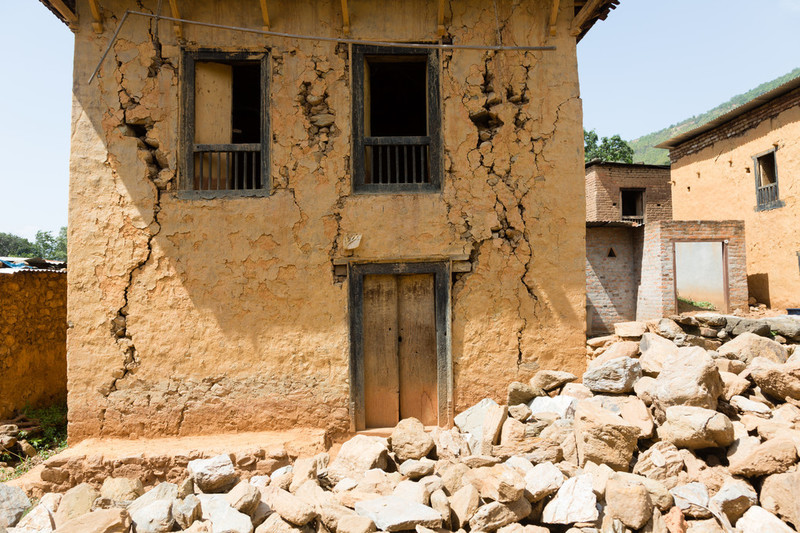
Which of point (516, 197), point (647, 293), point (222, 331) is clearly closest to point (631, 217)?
point (647, 293)

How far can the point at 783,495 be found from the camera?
3189 millimetres

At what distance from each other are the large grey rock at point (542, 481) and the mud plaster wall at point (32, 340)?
720 cm

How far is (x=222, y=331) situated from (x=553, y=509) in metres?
3.73

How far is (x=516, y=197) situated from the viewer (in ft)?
16.6

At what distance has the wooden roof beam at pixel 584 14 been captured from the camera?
4723 mm

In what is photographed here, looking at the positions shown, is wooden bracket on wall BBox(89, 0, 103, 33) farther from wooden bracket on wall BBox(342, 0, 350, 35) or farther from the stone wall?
the stone wall

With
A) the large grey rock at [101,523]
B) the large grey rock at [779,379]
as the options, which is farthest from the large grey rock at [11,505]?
the large grey rock at [779,379]

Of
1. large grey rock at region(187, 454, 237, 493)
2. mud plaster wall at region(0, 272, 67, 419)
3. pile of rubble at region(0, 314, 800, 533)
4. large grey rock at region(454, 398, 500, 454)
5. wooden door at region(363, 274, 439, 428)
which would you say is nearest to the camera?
pile of rubble at region(0, 314, 800, 533)

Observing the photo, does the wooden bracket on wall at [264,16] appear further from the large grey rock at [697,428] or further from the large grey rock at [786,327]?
the large grey rock at [786,327]

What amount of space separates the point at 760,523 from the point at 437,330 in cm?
309

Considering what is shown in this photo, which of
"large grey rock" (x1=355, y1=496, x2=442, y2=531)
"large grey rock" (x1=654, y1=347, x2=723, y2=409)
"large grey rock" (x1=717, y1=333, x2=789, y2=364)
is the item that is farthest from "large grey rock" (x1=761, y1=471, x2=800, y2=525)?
"large grey rock" (x1=355, y1=496, x2=442, y2=531)

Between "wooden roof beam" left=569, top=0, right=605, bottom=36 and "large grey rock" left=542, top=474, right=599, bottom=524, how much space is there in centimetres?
475

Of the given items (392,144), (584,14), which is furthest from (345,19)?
(584,14)

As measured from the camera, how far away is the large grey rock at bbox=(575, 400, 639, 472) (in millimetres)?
3576
